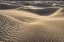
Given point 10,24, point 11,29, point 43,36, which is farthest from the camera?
point 10,24

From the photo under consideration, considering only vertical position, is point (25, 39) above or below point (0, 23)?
below

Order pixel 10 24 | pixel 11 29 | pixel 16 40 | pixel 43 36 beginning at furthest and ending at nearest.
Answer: pixel 10 24 → pixel 11 29 → pixel 43 36 → pixel 16 40

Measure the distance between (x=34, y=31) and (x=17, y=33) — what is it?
328 millimetres

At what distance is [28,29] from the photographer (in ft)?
7.84

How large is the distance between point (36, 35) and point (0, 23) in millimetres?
732

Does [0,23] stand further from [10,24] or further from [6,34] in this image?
[6,34]

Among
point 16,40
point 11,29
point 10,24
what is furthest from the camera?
point 10,24

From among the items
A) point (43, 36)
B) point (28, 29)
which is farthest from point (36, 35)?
point (28, 29)

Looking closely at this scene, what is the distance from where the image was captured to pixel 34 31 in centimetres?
233

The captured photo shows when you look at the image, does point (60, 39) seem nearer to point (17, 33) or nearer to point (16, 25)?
point (17, 33)

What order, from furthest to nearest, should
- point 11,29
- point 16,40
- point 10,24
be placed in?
point 10,24 → point 11,29 → point 16,40

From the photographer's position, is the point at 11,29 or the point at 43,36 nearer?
the point at 43,36

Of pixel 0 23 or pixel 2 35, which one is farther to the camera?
pixel 0 23

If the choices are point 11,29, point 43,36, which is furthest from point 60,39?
point 11,29
